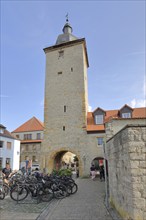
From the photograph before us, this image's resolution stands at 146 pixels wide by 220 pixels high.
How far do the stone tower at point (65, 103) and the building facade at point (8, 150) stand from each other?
959cm

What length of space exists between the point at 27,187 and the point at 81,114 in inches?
577

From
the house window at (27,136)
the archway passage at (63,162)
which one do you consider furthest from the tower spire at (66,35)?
the house window at (27,136)

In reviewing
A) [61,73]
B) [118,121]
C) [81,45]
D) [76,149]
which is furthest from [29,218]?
[81,45]

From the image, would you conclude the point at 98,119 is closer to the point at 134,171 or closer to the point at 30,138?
the point at 134,171

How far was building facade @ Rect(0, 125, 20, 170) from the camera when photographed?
1113 inches

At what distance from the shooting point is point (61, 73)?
81.1 ft

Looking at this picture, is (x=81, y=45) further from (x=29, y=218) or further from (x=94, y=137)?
(x=29, y=218)

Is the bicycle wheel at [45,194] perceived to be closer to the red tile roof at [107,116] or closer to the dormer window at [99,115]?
the red tile roof at [107,116]

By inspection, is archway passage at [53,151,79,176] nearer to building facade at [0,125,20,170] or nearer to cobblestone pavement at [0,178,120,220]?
building facade at [0,125,20,170]

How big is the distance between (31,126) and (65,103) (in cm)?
1968

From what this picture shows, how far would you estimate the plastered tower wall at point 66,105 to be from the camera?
69.8 ft

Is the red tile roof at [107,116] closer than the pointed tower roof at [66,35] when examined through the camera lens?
Yes

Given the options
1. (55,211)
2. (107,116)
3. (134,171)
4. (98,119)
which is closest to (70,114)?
(98,119)

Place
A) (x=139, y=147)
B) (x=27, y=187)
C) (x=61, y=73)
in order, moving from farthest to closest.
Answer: (x=61, y=73) < (x=27, y=187) < (x=139, y=147)
